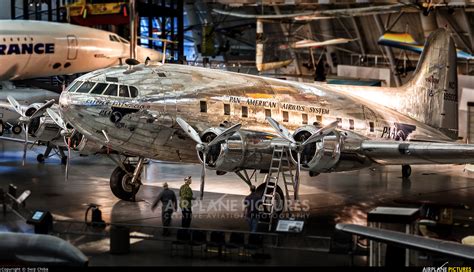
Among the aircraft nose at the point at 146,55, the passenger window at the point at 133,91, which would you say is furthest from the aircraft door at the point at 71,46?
the passenger window at the point at 133,91

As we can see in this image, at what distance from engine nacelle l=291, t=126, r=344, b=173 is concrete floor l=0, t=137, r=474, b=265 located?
1.51 m

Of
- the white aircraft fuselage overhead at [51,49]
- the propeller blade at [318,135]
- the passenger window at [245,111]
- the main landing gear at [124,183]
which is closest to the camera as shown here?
the propeller blade at [318,135]

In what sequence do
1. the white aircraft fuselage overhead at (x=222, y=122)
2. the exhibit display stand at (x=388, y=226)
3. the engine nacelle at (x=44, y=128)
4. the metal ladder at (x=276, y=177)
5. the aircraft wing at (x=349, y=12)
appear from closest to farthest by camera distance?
the exhibit display stand at (x=388, y=226) < the metal ladder at (x=276, y=177) < the white aircraft fuselage overhead at (x=222, y=122) < the engine nacelle at (x=44, y=128) < the aircraft wing at (x=349, y=12)

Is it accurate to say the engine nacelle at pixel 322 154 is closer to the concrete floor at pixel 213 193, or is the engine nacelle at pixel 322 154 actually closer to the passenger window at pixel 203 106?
the concrete floor at pixel 213 193

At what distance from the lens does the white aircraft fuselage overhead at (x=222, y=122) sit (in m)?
18.8

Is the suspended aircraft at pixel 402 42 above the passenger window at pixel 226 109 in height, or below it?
above

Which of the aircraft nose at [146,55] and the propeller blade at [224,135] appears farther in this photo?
the aircraft nose at [146,55]

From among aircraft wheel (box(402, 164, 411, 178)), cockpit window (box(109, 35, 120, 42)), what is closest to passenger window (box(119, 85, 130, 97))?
aircraft wheel (box(402, 164, 411, 178))

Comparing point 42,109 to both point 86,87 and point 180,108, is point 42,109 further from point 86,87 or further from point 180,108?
point 180,108

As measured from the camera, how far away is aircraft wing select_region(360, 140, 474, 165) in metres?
19.1

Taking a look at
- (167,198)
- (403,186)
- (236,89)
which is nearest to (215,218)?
(167,198)

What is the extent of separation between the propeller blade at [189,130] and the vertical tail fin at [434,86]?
8751 millimetres

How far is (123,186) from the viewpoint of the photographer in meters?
Answer: 22.2

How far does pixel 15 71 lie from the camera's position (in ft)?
117
